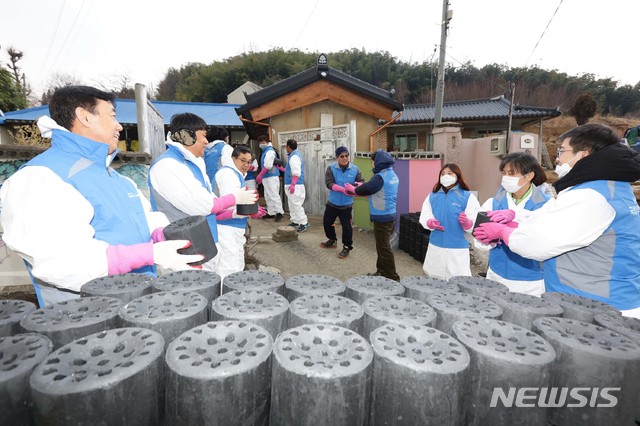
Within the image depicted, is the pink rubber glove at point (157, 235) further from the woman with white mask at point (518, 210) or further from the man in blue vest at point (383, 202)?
the man in blue vest at point (383, 202)

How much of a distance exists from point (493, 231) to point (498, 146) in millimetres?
11370

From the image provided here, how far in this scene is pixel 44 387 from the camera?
70cm

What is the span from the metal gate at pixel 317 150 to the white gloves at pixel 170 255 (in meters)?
7.91

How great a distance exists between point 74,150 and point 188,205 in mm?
1062

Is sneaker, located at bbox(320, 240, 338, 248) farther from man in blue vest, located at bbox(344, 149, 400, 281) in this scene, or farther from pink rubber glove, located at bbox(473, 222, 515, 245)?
pink rubber glove, located at bbox(473, 222, 515, 245)

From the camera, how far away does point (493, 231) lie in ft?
7.52

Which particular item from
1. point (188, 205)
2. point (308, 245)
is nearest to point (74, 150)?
point (188, 205)

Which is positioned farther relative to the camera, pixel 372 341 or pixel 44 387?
pixel 372 341

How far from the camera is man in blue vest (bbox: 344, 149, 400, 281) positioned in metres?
4.93

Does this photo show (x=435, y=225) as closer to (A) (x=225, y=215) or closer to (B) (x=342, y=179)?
(A) (x=225, y=215)

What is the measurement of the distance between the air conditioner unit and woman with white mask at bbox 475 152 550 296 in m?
9.92

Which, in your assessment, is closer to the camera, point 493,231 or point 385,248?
point 493,231

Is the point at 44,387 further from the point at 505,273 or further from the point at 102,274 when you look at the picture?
the point at 505,273

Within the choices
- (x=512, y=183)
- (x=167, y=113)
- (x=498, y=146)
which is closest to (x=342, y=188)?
(x=512, y=183)
